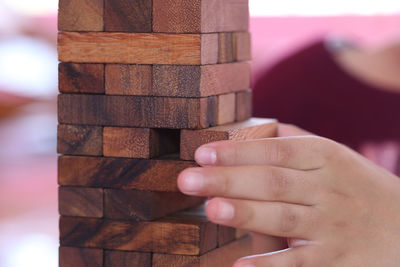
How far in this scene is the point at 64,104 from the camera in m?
0.81

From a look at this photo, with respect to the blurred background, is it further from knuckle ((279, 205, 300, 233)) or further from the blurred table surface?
knuckle ((279, 205, 300, 233))

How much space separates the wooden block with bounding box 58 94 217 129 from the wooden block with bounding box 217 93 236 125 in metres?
0.02

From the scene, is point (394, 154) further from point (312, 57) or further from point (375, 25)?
point (375, 25)

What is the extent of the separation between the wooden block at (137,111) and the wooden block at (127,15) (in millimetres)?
81

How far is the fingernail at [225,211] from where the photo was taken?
2.11ft

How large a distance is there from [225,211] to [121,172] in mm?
187

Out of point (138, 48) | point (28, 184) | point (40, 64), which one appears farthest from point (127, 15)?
point (40, 64)

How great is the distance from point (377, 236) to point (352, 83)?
1.50 metres

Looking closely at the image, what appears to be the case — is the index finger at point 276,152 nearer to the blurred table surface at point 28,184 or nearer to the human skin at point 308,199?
the human skin at point 308,199

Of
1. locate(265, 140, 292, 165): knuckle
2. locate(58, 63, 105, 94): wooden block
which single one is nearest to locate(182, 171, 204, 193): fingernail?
locate(265, 140, 292, 165): knuckle

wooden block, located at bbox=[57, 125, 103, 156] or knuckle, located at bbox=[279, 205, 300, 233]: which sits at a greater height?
wooden block, located at bbox=[57, 125, 103, 156]

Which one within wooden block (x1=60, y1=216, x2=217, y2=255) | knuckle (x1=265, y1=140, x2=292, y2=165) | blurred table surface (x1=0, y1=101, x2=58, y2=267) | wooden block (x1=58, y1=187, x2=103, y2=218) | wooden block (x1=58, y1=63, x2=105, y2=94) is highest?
wooden block (x1=58, y1=63, x2=105, y2=94)

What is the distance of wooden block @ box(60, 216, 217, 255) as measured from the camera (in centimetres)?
77

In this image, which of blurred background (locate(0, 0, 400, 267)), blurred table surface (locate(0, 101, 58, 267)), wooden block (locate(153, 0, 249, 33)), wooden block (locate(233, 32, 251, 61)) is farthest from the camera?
blurred background (locate(0, 0, 400, 267))
